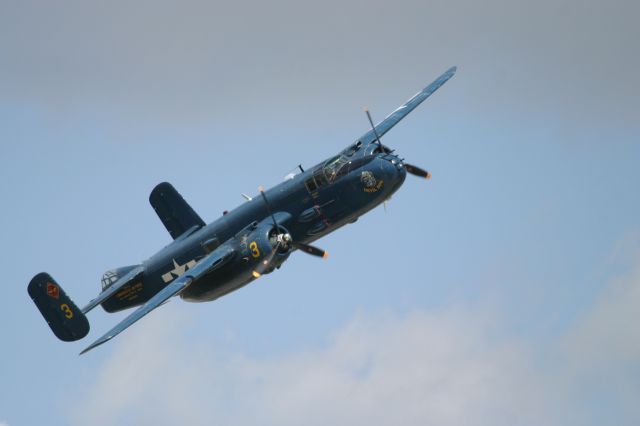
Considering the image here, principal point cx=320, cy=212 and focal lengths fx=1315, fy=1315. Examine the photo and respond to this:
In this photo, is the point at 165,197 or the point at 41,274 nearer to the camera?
the point at 41,274

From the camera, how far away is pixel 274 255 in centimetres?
6819

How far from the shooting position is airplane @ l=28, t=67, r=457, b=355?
68.5 m

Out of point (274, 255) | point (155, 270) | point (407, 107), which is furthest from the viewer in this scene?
point (407, 107)

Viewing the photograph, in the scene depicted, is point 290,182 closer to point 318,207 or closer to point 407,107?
point 318,207

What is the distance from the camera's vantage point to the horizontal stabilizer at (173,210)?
76.8 metres

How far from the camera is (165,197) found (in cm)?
7762

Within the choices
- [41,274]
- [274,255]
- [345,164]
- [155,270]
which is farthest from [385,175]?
[41,274]

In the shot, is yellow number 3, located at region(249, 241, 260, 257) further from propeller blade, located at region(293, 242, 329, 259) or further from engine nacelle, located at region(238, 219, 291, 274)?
propeller blade, located at region(293, 242, 329, 259)

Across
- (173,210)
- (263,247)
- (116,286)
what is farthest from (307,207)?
(116,286)

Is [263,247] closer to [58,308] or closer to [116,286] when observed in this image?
[116,286]

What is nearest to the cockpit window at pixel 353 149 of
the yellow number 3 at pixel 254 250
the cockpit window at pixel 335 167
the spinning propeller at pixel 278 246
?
the cockpit window at pixel 335 167

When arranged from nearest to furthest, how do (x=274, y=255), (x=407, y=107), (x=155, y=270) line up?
(x=274, y=255) < (x=155, y=270) < (x=407, y=107)

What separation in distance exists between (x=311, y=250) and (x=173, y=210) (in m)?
10.4

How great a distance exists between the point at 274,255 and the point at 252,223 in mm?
3151
